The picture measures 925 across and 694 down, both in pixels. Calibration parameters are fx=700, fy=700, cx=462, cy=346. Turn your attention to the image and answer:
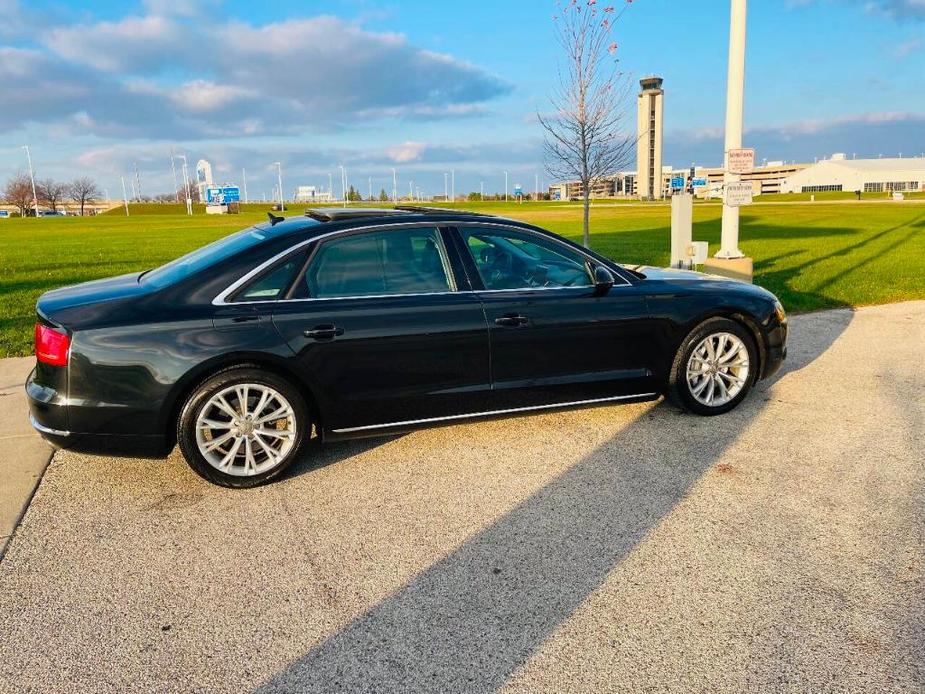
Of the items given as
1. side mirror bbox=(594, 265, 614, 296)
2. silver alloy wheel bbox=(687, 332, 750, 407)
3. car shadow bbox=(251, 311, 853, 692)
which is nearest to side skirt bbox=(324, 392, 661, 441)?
car shadow bbox=(251, 311, 853, 692)

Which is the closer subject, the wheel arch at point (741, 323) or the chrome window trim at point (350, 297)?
the chrome window trim at point (350, 297)

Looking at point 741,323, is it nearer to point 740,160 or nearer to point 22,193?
point 740,160

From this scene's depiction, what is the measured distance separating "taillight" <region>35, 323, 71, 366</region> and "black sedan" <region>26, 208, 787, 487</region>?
11mm

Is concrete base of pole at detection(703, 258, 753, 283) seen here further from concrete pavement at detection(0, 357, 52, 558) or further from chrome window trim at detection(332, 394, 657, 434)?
concrete pavement at detection(0, 357, 52, 558)

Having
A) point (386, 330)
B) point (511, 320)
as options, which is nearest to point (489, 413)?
point (511, 320)

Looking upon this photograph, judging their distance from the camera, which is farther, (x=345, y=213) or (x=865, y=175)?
(x=865, y=175)

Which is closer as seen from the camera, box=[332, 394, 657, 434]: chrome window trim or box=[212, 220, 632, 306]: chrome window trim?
box=[212, 220, 632, 306]: chrome window trim

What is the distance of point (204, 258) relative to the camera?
169 inches

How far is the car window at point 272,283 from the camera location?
13.0ft

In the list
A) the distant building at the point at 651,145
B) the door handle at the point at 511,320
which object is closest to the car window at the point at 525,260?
the door handle at the point at 511,320

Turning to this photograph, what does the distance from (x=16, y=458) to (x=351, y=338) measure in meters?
2.43

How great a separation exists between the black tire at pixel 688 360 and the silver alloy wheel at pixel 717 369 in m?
0.02

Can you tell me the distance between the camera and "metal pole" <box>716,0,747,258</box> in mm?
9859

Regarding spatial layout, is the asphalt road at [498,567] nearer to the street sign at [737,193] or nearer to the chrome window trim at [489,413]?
the chrome window trim at [489,413]
